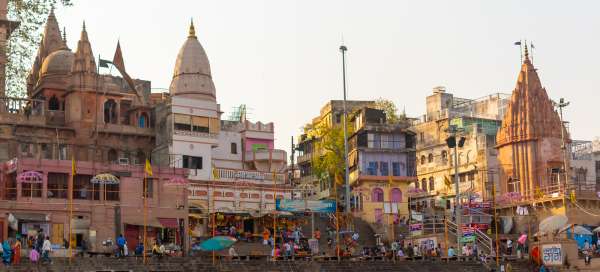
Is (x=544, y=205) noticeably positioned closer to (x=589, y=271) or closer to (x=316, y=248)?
(x=589, y=271)

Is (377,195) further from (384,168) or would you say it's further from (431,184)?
(431,184)

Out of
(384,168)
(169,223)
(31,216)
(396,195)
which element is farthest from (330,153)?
(31,216)

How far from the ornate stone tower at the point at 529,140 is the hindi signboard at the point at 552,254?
15.2 metres

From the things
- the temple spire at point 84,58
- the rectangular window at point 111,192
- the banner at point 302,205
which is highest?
the temple spire at point 84,58

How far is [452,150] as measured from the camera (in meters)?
79.2

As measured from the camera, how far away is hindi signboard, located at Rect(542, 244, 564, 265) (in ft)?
160

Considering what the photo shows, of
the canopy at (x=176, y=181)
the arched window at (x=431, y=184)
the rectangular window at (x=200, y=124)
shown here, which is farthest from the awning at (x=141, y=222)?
the arched window at (x=431, y=184)

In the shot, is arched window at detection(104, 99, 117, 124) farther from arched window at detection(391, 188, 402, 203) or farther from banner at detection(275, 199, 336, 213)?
arched window at detection(391, 188, 402, 203)

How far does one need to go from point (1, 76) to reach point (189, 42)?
18199mm

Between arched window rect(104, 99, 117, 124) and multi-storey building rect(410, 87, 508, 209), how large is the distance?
74.5ft

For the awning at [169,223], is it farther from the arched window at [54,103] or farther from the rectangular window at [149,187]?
the arched window at [54,103]

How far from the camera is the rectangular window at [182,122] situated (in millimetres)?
62469

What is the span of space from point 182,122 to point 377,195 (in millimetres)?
14241

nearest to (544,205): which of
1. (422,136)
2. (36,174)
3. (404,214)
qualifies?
(404,214)
